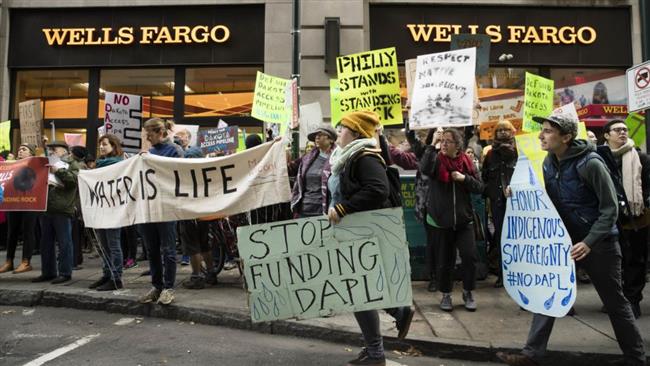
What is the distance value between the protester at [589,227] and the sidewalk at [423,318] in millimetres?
601

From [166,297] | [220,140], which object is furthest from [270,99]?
[166,297]

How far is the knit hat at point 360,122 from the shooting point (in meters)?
4.09

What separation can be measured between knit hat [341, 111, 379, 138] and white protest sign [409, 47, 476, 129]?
2.02 meters

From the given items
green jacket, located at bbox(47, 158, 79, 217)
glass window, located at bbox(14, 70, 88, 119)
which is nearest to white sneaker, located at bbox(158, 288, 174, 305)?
green jacket, located at bbox(47, 158, 79, 217)

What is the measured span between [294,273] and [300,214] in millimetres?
1994

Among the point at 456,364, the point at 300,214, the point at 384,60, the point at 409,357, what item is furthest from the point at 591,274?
the point at 384,60

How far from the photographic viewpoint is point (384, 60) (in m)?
7.23

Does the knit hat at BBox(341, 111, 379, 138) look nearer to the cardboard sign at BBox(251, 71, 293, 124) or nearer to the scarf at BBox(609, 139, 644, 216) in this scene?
the scarf at BBox(609, 139, 644, 216)

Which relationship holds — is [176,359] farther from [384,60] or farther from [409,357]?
[384,60]

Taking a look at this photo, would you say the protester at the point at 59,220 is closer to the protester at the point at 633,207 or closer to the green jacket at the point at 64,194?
the green jacket at the point at 64,194

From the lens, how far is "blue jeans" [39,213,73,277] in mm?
7090

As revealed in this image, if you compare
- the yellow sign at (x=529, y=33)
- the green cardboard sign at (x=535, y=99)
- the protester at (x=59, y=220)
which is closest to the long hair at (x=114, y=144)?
the protester at (x=59, y=220)

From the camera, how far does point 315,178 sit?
604 centimetres

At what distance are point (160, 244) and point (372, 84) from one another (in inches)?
134
